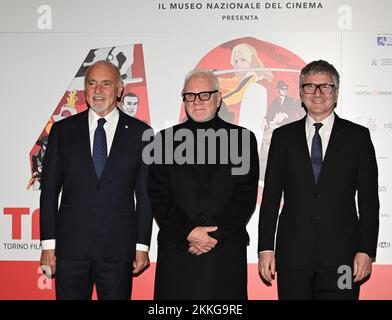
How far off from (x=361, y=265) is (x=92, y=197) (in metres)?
1.63

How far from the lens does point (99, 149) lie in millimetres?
3279

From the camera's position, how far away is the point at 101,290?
3.21 metres

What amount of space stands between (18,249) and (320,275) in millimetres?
2400

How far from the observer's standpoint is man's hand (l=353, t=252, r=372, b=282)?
2.99m

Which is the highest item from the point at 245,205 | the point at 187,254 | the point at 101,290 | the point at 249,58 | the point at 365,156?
the point at 249,58

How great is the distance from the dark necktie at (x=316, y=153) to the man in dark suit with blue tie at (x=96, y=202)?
1043 millimetres

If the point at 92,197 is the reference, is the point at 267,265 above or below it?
below

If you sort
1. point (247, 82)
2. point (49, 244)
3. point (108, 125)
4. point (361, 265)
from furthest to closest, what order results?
1. point (247, 82)
2. point (108, 125)
3. point (49, 244)
4. point (361, 265)

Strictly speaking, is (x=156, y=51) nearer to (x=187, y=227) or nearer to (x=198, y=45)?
(x=198, y=45)

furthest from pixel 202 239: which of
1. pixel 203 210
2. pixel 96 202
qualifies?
pixel 96 202

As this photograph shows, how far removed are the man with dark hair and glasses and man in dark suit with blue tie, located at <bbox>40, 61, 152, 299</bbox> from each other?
0.19 metres

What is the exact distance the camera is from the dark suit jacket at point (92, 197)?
3.20m

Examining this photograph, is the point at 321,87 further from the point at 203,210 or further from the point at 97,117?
the point at 97,117

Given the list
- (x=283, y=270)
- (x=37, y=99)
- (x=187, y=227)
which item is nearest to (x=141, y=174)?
(x=187, y=227)
